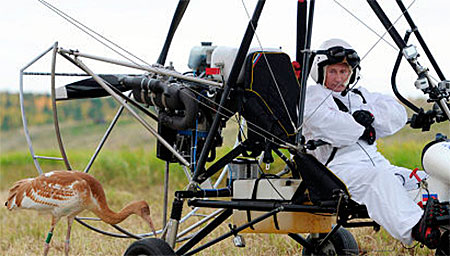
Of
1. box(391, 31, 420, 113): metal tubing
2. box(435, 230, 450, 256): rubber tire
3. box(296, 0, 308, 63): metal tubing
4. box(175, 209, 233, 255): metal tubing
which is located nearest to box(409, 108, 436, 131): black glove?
box(391, 31, 420, 113): metal tubing

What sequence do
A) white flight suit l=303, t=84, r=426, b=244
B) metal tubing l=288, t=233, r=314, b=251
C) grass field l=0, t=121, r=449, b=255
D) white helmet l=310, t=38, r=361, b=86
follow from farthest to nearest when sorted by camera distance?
grass field l=0, t=121, r=449, b=255, metal tubing l=288, t=233, r=314, b=251, white helmet l=310, t=38, r=361, b=86, white flight suit l=303, t=84, r=426, b=244

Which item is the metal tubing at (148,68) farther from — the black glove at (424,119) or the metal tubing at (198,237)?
the black glove at (424,119)

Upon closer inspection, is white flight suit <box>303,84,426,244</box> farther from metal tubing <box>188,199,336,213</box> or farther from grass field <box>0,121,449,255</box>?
grass field <box>0,121,449,255</box>

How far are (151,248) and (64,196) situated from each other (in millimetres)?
1815

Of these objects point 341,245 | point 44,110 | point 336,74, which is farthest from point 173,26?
point 44,110

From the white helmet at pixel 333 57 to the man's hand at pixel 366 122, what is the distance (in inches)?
14.1

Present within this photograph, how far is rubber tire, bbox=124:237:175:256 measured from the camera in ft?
18.6

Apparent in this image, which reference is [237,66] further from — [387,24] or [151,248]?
[151,248]

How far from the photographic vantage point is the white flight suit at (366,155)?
515 centimetres

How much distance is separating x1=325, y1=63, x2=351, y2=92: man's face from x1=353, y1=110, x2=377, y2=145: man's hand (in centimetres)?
33

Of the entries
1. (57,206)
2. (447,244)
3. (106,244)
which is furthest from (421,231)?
(106,244)

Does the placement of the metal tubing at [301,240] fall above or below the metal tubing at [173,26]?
below

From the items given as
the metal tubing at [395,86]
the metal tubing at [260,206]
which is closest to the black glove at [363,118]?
the metal tubing at [395,86]

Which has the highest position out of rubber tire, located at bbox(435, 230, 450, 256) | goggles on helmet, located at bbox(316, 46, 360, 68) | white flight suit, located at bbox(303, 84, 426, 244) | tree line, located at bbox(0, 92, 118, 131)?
goggles on helmet, located at bbox(316, 46, 360, 68)
